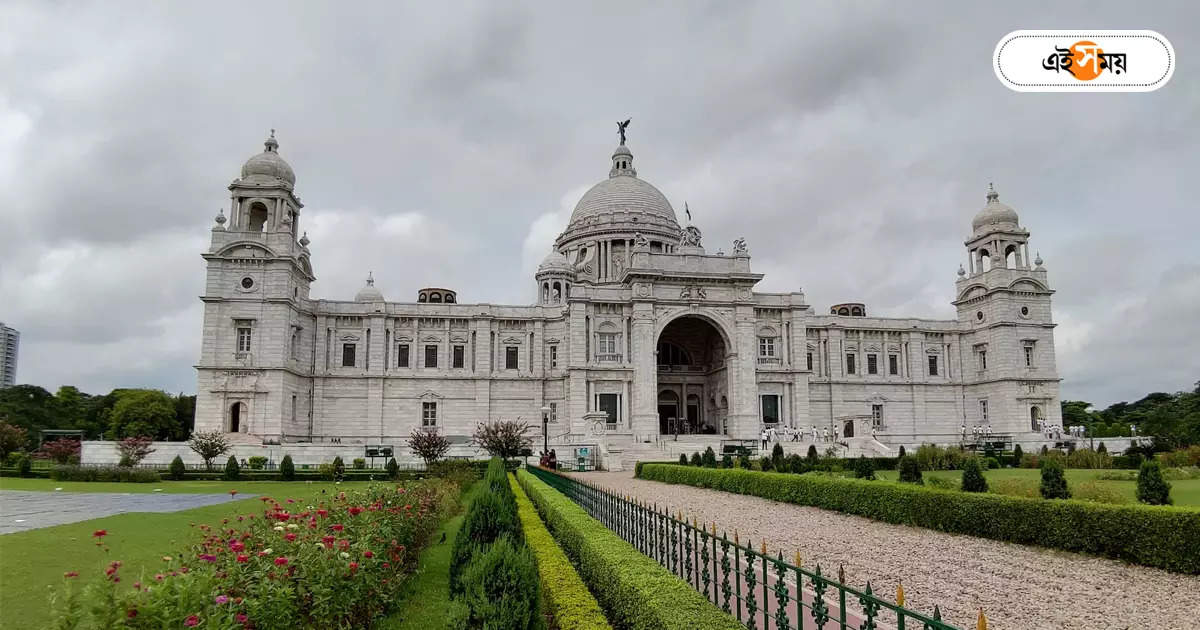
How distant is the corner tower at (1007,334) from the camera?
5566 cm

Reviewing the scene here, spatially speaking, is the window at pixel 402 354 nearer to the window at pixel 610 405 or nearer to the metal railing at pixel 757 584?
the window at pixel 610 405

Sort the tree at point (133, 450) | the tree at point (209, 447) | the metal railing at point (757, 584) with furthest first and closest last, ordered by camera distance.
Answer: the tree at point (209, 447)
the tree at point (133, 450)
the metal railing at point (757, 584)

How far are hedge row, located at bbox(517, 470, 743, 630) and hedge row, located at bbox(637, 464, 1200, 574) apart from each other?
7.72 metres

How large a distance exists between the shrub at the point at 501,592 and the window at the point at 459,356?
1897 inches

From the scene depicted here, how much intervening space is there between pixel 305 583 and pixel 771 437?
44.5 meters

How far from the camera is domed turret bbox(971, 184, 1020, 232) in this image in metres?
57.7

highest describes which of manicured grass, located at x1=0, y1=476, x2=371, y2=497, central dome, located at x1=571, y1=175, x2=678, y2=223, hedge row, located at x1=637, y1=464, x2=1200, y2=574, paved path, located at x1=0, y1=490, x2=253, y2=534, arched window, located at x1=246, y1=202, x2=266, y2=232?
central dome, located at x1=571, y1=175, x2=678, y2=223

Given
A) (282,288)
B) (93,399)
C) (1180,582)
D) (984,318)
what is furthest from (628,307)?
(93,399)

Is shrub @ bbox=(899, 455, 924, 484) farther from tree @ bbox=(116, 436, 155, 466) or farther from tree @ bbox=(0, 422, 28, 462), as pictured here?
tree @ bbox=(0, 422, 28, 462)

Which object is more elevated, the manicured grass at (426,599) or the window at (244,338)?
the window at (244,338)

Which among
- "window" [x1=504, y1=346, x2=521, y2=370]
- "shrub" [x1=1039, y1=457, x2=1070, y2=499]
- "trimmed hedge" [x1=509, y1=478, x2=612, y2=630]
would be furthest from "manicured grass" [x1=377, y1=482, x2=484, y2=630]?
"window" [x1=504, y1=346, x2=521, y2=370]

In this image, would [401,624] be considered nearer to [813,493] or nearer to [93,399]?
[813,493]

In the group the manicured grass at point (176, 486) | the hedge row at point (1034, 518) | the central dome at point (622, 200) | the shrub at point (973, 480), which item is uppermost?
the central dome at point (622, 200)

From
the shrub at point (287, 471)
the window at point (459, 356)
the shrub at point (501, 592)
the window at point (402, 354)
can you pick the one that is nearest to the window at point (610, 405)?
the window at point (459, 356)
